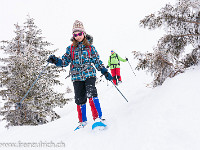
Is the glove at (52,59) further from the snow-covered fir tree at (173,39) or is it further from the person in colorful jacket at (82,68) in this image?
the snow-covered fir tree at (173,39)

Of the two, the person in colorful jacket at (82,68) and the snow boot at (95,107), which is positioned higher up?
the person in colorful jacket at (82,68)

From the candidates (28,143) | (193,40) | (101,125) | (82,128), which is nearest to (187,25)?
(193,40)

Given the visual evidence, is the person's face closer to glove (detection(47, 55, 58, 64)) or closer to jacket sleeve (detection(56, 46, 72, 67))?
jacket sleeve (detection(56, 46, 72, 67))

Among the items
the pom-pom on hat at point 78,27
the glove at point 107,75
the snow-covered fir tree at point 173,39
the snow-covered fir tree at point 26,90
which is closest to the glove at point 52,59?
the pom-pom on hat at point 78,27

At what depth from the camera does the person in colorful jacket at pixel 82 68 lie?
350 cm

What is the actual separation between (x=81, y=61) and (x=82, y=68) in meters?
0.19

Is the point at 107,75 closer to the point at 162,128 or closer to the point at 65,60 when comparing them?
the point at 65,60

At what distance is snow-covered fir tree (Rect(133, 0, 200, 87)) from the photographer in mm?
3609

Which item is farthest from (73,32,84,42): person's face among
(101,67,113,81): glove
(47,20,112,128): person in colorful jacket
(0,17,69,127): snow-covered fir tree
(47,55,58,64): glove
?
(0,17,69,127): snow-covered fir tree

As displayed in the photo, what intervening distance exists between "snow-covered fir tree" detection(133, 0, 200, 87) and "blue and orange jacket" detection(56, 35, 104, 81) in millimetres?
1377

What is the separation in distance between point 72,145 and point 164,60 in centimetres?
319

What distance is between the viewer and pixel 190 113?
233cm

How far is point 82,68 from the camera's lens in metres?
3.58

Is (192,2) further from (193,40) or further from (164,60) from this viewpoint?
(164,60)
